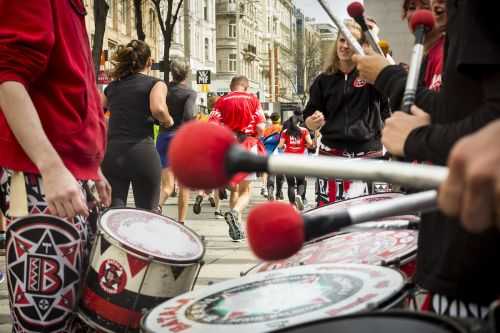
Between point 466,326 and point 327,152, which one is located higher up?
point 466,326

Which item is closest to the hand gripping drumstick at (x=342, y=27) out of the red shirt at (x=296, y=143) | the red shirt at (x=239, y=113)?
the red shirt at (x=239, y=113)

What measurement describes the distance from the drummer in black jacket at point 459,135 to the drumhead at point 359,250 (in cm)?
50

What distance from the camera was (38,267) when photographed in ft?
6.90

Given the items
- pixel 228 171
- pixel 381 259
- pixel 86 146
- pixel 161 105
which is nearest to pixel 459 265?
pixel 381 259

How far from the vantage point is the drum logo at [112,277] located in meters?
2.27

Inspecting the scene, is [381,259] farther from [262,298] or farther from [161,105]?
[161,105]

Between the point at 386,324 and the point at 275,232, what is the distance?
16.3 inches

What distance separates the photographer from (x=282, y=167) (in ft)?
2.92

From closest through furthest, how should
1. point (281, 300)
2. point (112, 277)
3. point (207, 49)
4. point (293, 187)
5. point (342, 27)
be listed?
point (281, 300) < point (342, 27) < point (112, 277) < point (293, 187) < point (207, 49)

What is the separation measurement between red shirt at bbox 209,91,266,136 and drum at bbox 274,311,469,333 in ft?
26.4

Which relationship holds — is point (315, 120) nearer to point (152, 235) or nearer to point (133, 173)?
point (133, 173)

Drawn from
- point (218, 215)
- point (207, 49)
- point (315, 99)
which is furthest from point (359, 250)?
point (207, 49)

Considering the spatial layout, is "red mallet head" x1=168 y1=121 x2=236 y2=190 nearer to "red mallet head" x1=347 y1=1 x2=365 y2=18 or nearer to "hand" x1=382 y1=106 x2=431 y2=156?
"hand" x1=382 y1=106 x2=431 y2=156

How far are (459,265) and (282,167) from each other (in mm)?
765
